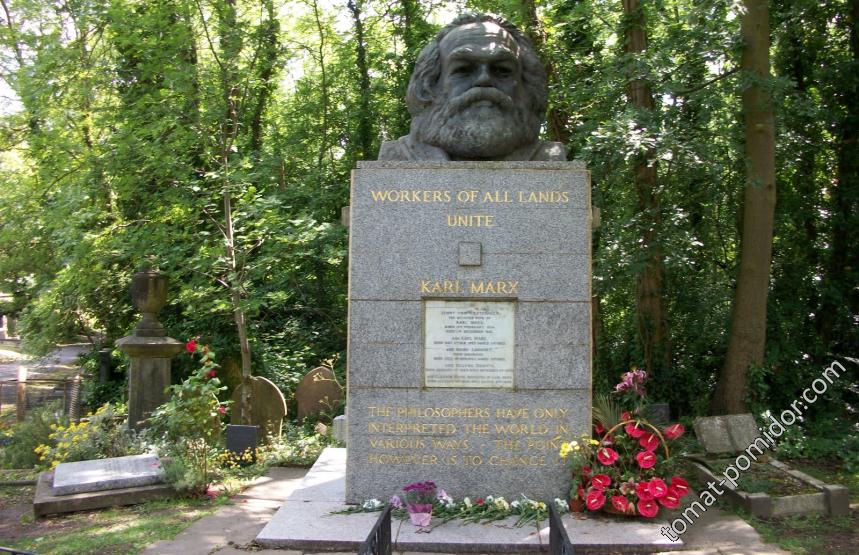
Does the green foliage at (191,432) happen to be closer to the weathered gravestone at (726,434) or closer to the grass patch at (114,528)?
the grass patch at (114,528)

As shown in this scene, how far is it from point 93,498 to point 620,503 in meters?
4.38

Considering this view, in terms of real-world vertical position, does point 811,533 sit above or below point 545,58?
below

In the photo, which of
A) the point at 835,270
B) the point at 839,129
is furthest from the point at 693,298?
the point at 839,129

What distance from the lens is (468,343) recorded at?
5.60 meters

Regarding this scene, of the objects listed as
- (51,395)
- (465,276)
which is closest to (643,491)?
(465,276)

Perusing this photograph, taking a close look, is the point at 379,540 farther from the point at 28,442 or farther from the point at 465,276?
the point at 28,442

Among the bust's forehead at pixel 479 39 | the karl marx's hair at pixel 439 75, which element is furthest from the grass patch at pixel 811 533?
the bust's forehead at pixel 479 39

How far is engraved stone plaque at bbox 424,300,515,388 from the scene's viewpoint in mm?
5598

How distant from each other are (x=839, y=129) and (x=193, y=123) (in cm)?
940

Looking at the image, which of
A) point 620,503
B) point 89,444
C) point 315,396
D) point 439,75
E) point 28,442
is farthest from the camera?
point 315,396

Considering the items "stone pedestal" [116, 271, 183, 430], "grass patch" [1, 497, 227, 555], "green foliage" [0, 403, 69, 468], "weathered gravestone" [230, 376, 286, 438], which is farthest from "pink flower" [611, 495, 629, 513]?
"green foliage" [0, 403, 69, 468]

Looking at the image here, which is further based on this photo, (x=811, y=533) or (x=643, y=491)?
(x=811, y=533)

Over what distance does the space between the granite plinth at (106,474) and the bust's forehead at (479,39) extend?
4.54 metres

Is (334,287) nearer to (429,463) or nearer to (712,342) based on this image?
(712,342)
